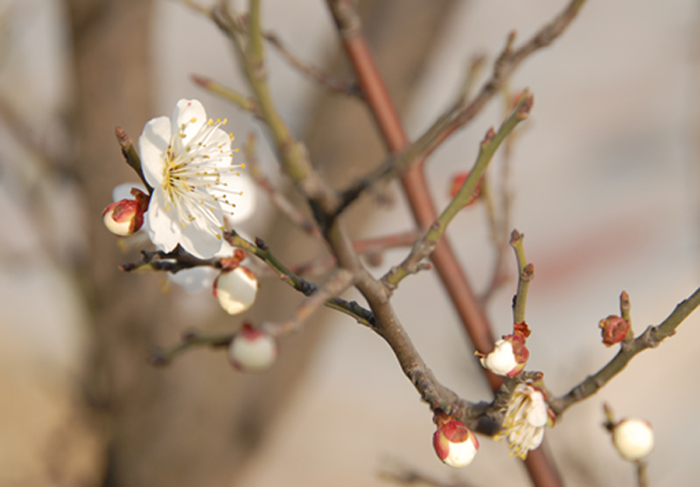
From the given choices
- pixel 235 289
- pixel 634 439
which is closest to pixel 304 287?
pixel 235 289

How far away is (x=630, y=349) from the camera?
0.35 m

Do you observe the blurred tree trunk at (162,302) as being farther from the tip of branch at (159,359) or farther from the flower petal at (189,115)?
the flower petal at (189,115)

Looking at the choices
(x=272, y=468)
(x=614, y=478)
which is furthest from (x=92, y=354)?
(x=614, y=478)

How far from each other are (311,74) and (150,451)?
40.8 inches

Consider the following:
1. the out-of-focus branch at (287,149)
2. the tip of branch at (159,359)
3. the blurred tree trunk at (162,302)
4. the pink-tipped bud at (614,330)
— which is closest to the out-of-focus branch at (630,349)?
the pink-tipped bud at (614,330)

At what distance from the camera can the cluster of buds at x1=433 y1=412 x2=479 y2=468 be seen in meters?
0.33

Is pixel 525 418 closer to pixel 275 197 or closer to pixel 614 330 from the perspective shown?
pixel 614 330

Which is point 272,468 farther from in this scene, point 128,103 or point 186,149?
point 186,149

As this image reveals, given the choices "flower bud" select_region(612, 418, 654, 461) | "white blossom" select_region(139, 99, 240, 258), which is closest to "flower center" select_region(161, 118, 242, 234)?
"white blossom" select_region(139, 99, 240, 258)

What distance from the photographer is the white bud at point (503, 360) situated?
31 cm

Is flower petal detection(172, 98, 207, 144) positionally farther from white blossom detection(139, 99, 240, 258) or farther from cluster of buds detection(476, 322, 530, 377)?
cluster of buds detection(476, 322, 530, 377)

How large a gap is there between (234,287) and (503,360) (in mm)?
175

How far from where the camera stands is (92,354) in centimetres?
147

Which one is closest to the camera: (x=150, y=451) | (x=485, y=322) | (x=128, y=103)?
(x=485, y=322)
